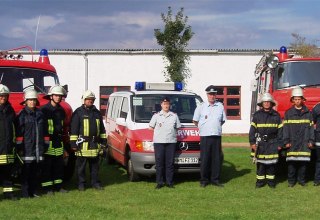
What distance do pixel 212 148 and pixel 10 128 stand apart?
158 inches

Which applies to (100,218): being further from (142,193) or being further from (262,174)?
(262,174)

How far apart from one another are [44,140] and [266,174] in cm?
444

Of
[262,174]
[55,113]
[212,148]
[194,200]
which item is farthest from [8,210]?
[262,174]

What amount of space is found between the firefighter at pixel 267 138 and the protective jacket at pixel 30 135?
4.15 m

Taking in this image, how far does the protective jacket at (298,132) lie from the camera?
9.78 meters

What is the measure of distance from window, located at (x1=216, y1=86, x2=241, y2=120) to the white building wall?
0.77ft

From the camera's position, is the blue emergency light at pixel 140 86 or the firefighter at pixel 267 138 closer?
the firefighter at pixel 267 138

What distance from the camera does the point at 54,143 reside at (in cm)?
930

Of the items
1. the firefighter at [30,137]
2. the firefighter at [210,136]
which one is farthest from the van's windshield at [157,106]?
the firefighter at [30,137]

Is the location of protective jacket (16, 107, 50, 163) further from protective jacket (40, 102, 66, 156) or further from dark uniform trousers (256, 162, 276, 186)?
dark uniform trousers (256, 162, 276, 186)

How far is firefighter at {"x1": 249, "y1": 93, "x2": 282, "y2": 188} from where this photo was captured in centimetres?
981

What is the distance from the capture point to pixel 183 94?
1155 centimetres

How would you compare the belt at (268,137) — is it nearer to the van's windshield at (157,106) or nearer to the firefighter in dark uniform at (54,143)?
the van's windshield at (157,106)

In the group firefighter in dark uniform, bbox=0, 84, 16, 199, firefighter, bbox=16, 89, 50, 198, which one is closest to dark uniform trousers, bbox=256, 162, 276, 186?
firefighter, bbox=16, 89, 50, 198
